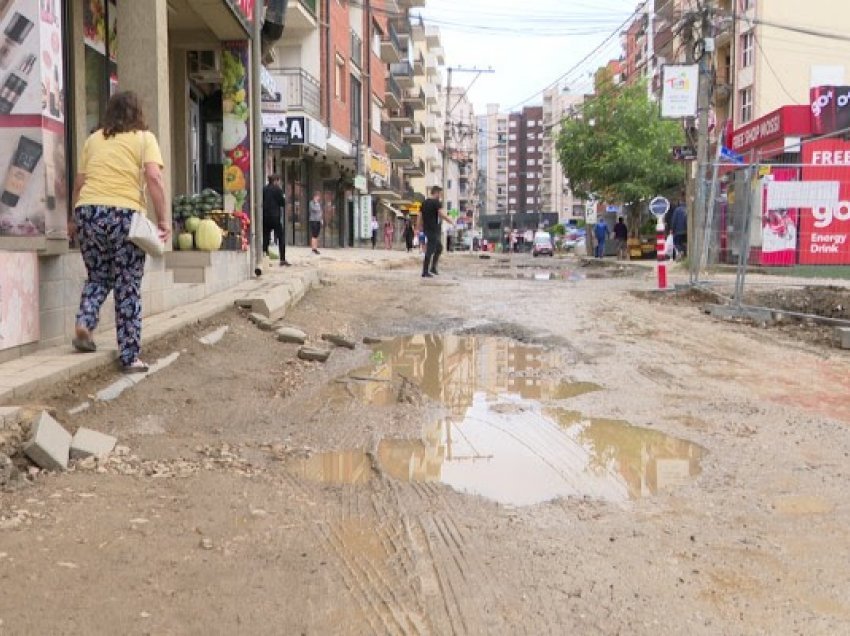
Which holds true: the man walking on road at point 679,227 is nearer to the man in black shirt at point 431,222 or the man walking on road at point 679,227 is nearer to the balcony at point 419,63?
the man in black shirt at point 431,222

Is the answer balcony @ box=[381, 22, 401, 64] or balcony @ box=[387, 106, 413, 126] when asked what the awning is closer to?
balcony @ box=[387, 106, 413, 126]

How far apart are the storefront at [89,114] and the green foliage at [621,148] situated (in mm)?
27013

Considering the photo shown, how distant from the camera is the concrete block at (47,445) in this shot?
11.1ft

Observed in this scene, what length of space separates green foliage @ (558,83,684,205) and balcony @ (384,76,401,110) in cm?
1252

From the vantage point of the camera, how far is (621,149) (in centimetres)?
3728

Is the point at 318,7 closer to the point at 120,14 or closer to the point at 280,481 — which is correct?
the point at 120,14

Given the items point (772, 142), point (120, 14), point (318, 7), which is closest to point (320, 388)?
point (120, 14)

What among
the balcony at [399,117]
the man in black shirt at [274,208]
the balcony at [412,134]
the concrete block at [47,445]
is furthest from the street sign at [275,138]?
the balcony at [412,134]

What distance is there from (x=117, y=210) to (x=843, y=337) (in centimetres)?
666

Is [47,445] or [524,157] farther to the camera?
[524,157]

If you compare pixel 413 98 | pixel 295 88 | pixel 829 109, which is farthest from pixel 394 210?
pixel 829 109

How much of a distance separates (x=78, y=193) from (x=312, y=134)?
21534 millimetres

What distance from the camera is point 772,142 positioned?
21.8 meters

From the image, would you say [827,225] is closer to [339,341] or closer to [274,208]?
[339,341]
